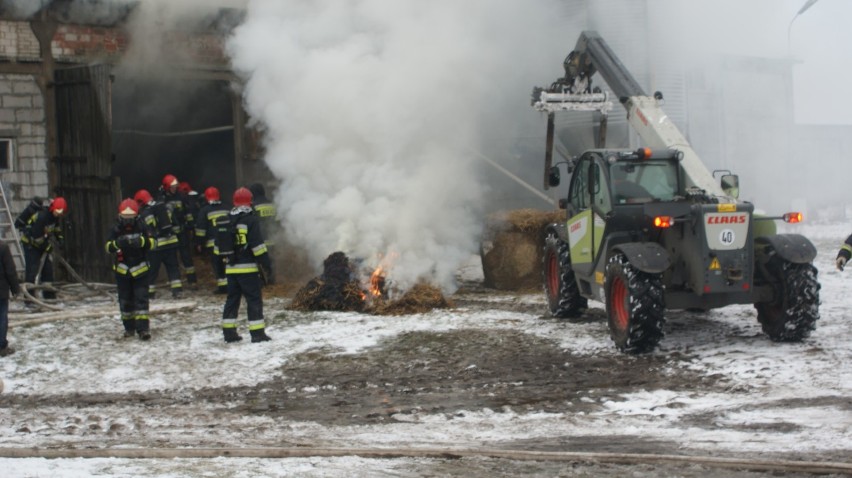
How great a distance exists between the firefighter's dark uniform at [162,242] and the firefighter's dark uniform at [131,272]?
3023 millimetres

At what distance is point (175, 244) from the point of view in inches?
567

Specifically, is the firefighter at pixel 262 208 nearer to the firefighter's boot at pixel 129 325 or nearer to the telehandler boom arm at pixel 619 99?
the firefighter's boot at pixel 129 325

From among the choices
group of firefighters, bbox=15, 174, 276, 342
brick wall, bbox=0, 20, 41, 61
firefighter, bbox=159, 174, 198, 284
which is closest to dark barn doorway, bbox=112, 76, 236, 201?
brick wall, bbox=0, 20, 41, 61

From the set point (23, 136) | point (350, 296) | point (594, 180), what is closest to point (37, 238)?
point (23, 136)

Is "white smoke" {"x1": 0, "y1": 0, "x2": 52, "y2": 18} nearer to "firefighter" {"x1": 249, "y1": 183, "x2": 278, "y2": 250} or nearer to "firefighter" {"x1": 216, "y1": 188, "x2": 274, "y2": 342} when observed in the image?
"firefighter" {"x1": 249, "y1": 183, "x2": 278, "y2": 250}

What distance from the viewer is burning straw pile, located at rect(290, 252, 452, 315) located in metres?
12.1

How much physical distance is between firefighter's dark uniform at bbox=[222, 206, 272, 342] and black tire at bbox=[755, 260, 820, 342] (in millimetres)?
5393

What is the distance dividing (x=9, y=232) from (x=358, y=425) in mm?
10823

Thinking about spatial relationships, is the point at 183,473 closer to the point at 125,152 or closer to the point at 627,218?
the point at 627,218

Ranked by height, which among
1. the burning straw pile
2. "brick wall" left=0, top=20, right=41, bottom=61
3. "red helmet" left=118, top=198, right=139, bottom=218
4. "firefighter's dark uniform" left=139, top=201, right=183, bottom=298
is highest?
"brick wall" left=0, top=20, right=41, bottom=61

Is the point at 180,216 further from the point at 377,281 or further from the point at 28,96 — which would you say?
the point at 377,281

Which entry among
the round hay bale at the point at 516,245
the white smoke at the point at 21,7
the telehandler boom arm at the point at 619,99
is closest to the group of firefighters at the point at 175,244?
the round hay bale at the point at 516,245

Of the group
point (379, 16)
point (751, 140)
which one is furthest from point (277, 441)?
point (751, 140)

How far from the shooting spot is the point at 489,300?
43.5 feet
